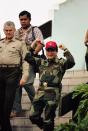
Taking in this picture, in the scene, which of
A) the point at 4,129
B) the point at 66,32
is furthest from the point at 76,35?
the point at 4,129

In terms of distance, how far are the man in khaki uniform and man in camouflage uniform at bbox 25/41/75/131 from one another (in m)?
0.40

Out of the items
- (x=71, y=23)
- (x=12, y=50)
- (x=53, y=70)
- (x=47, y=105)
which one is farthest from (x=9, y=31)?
(x=71, y=23)

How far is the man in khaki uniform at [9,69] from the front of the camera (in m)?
10.5

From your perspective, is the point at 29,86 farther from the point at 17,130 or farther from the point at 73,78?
the point at 73,78

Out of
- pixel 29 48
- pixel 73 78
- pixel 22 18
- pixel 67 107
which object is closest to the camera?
pixel 67 107

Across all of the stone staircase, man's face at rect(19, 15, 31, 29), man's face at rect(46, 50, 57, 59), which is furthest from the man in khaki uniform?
the stone staircase

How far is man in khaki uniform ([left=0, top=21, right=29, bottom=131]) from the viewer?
1053 cm

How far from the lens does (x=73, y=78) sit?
42.0 ft

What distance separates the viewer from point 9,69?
10.7 meters

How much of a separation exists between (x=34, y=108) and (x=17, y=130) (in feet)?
4.46

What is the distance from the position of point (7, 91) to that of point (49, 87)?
29.2 inches

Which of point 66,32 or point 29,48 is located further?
point 66,32

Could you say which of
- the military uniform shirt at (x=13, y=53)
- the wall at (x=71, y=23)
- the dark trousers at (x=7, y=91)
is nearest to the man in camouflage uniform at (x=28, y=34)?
the military uniform shirt at (x=13, y=53)

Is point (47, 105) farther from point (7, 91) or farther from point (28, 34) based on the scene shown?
Result: point (28, 34)
